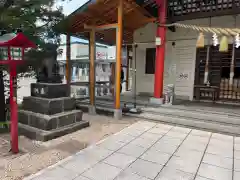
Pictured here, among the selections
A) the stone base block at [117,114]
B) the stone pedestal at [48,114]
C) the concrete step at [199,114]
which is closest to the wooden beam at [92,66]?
the stone base block at [117,114]

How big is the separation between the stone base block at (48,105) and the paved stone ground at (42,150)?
2.16ft

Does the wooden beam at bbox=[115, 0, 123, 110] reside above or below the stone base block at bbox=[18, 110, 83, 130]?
above

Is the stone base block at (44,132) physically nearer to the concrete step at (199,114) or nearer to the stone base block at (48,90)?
the stone base block at (48,90)

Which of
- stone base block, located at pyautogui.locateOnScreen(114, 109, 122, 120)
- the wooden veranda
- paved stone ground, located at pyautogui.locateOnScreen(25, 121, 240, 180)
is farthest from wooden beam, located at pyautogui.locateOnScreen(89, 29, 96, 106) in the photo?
paved stone ground, located at pyautogui.locateOnScreen(25, 121, 240, 180)

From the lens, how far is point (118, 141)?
3.77 metres

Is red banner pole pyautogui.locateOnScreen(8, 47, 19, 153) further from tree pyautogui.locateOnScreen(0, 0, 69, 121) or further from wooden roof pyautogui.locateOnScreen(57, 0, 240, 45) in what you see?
wooden roof pyautogui.locateOnScreen(57, 0, 240, 45)

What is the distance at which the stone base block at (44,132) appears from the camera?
3789 millimetres

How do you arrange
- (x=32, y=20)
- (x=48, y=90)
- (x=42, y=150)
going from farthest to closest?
(x=32, y=20) < (x=48, y=90) < (x=42, y=150)

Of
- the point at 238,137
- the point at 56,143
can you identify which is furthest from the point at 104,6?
the point at 238,137

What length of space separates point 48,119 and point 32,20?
7.79ft

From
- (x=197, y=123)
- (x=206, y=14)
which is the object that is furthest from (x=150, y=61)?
(x=197, y=123)

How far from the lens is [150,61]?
8336 millimetres

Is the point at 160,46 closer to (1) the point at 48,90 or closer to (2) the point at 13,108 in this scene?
(1) the point at 48,90

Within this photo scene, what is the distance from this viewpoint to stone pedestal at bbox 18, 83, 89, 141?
3.94 meters
